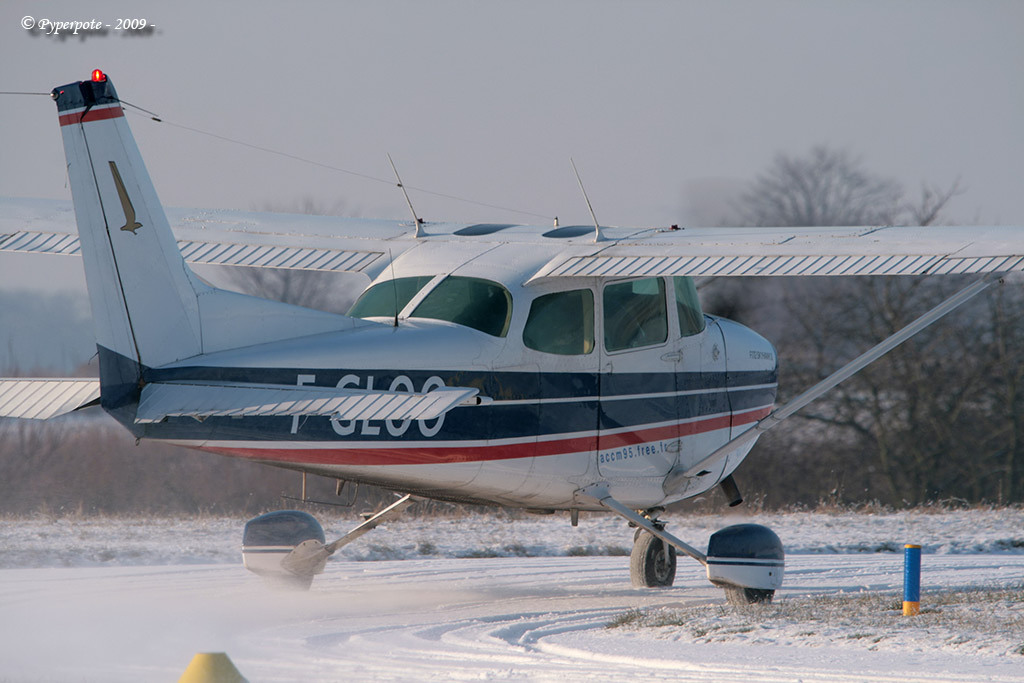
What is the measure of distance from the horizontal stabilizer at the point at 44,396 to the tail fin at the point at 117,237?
307 millimetres

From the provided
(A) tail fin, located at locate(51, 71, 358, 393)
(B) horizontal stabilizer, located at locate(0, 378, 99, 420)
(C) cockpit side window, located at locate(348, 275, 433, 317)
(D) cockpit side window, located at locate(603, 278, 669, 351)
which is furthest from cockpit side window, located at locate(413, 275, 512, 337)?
(B) horizontal stabilizer, located at locate(0, 378, 99, 420)

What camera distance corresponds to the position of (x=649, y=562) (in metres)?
10.5

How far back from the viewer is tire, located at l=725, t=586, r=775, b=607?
29.1 feet

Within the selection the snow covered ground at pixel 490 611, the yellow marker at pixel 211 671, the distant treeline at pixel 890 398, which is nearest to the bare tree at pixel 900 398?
the distant treeline at pixel 890 398

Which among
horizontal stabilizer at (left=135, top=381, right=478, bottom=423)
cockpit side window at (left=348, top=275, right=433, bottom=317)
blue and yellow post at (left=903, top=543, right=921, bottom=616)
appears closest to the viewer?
horizontal stabilizer at (left=135, top=381, right=478, bottom=423)

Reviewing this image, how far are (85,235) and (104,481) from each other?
12839 millimetres

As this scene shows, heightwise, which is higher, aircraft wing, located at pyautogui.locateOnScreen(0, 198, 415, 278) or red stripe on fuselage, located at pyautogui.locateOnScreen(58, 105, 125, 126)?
red stripe on fuselage, located at pyautogui.locateOnScreen(58, 105, 125, 126)

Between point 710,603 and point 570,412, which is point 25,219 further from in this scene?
point 710,603

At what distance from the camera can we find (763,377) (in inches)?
415

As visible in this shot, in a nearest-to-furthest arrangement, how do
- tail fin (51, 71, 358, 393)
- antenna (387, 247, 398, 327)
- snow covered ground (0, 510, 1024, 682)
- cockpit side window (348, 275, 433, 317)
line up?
snow covered ground (0, 510, 1024, 682), tail fin (51, 71, 358, 393), antenna (387, 247, 398, 327), cockpit side window (348, 275, 433, 317)

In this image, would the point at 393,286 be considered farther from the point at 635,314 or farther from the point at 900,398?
the point at 900,398

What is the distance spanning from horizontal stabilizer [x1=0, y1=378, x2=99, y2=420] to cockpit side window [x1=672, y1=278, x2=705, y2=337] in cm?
461

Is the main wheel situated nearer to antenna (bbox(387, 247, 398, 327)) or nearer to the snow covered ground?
the snow covered ground

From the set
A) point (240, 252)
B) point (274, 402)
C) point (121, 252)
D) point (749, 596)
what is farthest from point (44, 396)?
point (749, 596)
